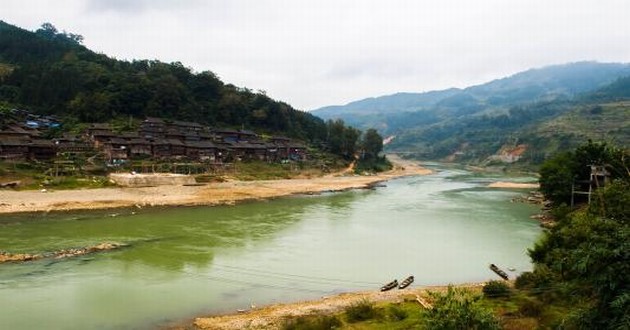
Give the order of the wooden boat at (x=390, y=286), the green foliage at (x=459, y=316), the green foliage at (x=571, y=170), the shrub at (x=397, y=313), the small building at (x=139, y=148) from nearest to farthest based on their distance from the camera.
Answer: the green foliage at (x=459, y=316) → the shrub at (x=397, y=313) → the wooden boat at (x=390, y=286) → the green foliage at (x=571, y=170) → the small building at (x=139, y=148)

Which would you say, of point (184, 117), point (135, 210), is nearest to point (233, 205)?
point (135, 210)

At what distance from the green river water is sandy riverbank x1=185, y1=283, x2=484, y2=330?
1187 mm

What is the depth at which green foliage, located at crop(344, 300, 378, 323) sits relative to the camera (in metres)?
17.5

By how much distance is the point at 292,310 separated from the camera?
1948cm

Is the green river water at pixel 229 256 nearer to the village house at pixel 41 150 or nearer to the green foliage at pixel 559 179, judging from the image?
the green foliage at pixel 559 179

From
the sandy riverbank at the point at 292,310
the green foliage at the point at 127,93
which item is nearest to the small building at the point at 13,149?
the green foliage at the point at 127,93

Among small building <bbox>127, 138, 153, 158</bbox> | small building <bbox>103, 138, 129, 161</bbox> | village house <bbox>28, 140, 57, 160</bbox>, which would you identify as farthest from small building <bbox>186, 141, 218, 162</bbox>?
village house <bbox>28, 140, 57, 160</bbox>

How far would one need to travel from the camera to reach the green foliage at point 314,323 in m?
16.3

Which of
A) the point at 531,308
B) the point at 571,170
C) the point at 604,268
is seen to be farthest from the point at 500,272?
the point at 571,170

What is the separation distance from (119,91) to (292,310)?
243ft

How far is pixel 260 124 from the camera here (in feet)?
340

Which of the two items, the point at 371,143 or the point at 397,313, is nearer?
the point at 397,313

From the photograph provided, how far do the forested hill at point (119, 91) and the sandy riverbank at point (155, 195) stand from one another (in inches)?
1181

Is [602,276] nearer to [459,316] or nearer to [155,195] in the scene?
[459,316]
